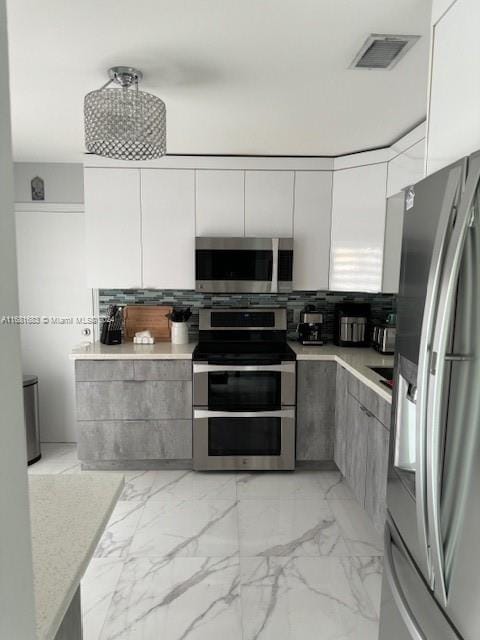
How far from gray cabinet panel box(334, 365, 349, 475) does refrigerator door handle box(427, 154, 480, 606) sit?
6.75 feet

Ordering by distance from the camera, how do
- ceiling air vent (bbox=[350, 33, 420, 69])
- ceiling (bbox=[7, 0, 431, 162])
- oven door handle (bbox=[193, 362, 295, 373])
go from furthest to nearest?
oven door handle (bbox=[193, 362, 295, 373]) < ceiling air vent (bbox=[350, 33, 420, 69]) < ceiling (bbox=[7, 0, 431, 162])

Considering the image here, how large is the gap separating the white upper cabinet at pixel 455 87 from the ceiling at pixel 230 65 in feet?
0.94

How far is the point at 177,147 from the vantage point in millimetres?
3199

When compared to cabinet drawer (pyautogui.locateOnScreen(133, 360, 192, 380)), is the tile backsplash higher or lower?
higher

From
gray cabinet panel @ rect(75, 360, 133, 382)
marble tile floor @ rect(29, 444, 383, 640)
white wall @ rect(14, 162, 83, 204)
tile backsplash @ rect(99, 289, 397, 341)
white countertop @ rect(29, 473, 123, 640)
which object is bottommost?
marble tile floor @ rect(29, 444, 383, 640)

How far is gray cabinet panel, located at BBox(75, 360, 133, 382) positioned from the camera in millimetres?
3250

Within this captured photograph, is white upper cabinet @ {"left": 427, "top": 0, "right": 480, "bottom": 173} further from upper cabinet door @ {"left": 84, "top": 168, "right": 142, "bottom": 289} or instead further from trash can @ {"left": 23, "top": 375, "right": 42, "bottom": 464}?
trash can @ {"left": 23, "top": 375, "right": 42, "bottom": 464}

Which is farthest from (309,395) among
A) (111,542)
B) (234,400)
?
(111,542)

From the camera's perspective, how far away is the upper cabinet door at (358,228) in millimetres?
3078

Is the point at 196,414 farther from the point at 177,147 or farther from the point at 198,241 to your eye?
the point at 177,147

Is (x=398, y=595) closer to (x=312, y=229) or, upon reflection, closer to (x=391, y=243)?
(x=391, y=243)

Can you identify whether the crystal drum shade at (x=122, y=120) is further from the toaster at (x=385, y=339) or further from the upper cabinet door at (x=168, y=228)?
the toaster at (x=385, y=339)

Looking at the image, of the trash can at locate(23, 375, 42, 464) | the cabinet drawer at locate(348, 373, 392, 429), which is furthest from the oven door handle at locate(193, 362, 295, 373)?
the trash can at locate(23, 375, 42, 464)

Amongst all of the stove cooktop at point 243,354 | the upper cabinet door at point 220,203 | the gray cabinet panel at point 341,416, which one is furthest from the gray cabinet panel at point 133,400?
the upper cabinet door at point 220,203
